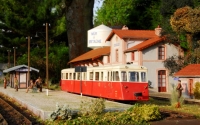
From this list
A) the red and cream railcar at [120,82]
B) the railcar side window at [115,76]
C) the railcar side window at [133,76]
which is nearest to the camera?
the red and cream railcar at [120,82]

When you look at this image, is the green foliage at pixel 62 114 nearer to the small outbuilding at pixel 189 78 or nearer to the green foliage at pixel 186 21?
the small outbuilding at pixel 189 78

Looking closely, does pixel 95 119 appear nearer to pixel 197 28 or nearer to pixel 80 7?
pixel 197 28

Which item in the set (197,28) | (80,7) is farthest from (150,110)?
(80,7)

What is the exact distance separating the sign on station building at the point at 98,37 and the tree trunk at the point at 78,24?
34.9 inches

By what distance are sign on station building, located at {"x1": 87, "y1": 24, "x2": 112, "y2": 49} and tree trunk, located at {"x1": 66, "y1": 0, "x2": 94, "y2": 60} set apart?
34.9 inches

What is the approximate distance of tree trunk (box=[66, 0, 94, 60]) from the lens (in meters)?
53.9

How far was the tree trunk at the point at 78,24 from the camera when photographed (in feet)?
177

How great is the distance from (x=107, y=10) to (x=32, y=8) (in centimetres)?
2526

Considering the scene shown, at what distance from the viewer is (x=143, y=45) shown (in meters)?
40.1

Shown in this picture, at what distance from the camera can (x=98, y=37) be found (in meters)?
55.6

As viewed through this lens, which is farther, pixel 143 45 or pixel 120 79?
pixel 143 45

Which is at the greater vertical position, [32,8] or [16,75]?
[32,8]

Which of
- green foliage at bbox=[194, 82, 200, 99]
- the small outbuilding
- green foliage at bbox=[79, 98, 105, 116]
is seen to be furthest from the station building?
green foliage at bbox=[79, 98, 105, 116]

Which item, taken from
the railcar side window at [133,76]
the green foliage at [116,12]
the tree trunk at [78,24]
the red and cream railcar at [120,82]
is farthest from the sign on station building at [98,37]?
the railcar side window at [133,76]
